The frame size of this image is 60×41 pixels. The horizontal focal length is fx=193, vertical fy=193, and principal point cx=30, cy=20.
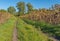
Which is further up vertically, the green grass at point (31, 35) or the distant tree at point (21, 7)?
the distant tree at point (21, 7)

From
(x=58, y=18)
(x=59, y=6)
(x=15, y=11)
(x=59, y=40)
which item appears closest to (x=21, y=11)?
(x=15, y=11)

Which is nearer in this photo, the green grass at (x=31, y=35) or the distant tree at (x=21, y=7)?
the green grass at (x=31, y=35)

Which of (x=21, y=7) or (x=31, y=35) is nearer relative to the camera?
(x=31, y=35)

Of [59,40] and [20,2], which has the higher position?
[20,2]

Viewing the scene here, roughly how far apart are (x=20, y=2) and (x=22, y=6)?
5.18 metres

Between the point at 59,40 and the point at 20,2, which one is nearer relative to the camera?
the point at 59,40

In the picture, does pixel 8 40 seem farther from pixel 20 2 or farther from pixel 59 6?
pixel 20 2

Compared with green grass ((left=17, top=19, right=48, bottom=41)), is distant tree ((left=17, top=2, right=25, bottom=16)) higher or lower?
higher

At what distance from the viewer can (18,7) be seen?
5027 inches

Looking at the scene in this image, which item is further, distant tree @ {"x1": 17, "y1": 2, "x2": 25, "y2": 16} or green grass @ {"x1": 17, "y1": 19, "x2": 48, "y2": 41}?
distant tree @ {"x1": 17, "y1": 2, "x2": 25, "y2": 16}

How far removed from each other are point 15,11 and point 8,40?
12279 centimetres

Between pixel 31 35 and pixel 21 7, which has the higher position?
pixel 21 7

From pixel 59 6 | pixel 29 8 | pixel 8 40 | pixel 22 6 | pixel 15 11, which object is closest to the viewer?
pixel 8 40

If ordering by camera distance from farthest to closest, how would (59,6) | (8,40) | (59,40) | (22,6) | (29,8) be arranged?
(22,6) → (29,8) → (59,6) → (59,40) → (8,40)
